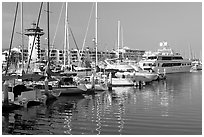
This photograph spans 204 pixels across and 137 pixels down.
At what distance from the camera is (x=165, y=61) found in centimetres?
7344

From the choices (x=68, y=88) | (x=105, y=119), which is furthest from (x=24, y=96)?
(x=68, y=88)

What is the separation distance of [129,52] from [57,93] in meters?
135

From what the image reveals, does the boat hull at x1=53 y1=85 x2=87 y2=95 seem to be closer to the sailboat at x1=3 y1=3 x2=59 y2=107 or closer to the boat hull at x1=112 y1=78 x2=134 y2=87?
the sailboat at x1=3 y1=3 x2=59 y2=107

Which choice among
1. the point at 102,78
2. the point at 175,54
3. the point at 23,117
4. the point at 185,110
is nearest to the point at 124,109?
the point at 185,110

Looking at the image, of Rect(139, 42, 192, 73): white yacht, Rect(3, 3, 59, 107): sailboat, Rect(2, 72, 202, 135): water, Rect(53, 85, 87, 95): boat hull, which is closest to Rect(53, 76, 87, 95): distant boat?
Rect(53, 85, 87, 95): boat hull

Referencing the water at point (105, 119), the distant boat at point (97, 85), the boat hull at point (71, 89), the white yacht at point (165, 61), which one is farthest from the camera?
the white yacht at point (165, 61)

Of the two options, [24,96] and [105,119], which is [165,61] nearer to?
[24,96]

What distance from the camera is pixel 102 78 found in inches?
1297

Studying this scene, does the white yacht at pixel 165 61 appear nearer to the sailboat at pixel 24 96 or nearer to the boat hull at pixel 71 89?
the boat hull at pixel 71 89

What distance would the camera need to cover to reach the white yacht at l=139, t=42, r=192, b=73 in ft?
231

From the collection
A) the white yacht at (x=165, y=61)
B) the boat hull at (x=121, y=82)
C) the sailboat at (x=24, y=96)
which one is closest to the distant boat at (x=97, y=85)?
the boat hull at (x=121, y=82)

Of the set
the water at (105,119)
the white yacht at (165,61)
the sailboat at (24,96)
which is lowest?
the water at (105,119)

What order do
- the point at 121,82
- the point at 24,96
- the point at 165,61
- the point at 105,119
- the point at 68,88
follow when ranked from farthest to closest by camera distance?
the point at 165,61
the point at 121,82
the point at 68,88
the point at 24,96
the point at 105,119

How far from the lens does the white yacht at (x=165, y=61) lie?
7031 cm
